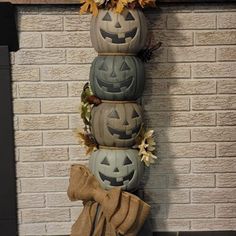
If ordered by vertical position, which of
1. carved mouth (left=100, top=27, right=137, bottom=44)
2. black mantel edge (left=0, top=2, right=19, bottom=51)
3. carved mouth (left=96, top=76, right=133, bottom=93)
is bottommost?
carved mouth (left=96, top=76, right=133, bottom=93)

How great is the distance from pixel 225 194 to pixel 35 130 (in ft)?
4.00

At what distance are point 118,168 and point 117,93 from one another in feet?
1.25

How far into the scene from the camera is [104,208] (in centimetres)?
224

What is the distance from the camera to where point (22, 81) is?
8.53ft

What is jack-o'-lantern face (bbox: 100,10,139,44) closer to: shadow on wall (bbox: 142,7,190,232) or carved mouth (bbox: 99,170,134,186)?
shadow on wall (bbox: 142,7,190,232)

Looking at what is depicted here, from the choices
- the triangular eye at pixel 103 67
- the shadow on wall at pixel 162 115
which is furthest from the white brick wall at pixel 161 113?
the triangular eye at pixel 103 67

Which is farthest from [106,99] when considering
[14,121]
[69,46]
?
[14,121]

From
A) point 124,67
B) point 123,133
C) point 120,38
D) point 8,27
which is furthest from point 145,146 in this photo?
point 8,27

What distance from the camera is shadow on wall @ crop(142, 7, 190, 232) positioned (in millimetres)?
2562

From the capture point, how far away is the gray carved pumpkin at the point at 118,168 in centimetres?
223

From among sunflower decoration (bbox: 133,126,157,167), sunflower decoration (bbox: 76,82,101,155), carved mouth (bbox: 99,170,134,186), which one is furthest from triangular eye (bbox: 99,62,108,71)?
carved mouth (bbox: 99,170,134,186)

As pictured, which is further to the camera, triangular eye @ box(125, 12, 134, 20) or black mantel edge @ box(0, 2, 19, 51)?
black mantel edge @ box(0, 2, 19, 51)

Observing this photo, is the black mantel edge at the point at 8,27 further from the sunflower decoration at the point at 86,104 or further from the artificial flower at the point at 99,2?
the artificial flower at the point at 99,2

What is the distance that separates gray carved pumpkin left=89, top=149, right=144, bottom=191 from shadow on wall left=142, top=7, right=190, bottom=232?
0.40 m
